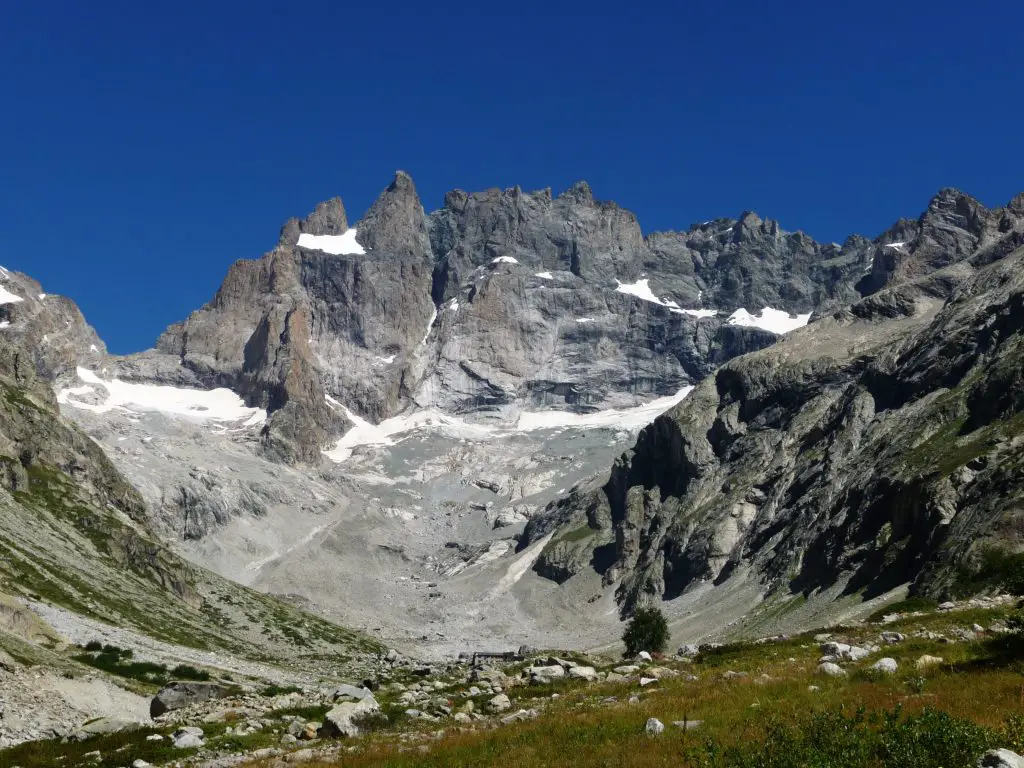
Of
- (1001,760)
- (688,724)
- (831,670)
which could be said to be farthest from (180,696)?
(1001,760)

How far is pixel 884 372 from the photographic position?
7495 inches

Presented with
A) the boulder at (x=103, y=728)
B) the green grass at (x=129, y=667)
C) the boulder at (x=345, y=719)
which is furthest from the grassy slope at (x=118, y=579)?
the boulder at (x=345, y=719)

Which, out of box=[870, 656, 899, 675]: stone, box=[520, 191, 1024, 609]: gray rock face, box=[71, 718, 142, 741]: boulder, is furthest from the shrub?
box=[520, 191, 1024, 609]: gray rock face

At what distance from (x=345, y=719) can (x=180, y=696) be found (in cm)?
1653

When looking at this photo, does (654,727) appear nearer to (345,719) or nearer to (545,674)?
(345,719)

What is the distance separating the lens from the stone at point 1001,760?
14.2 m

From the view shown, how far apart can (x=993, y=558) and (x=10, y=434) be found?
392 ft

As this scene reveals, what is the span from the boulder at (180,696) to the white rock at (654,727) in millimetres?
26116

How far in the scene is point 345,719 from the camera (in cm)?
2864

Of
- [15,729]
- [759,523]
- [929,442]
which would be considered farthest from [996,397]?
[15,729]

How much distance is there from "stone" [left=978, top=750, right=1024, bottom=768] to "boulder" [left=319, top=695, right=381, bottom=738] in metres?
18.3

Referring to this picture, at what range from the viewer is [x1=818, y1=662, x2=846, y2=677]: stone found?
25.2 m

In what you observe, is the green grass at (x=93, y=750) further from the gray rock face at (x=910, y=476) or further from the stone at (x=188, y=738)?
the gray rock face at (x=910, y=476)

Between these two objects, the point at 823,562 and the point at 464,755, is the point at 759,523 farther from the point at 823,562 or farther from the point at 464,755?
the point at 464,755
